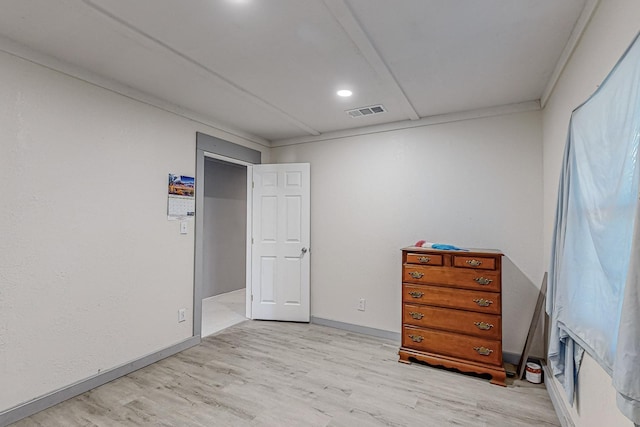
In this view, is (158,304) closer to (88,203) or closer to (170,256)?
(170,256)

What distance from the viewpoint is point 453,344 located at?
2.71m

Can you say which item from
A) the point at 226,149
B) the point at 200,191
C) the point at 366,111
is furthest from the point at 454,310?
the point at 226,149

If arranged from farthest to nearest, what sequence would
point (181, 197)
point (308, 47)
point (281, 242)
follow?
point (281, 242), point (181, 197), point (308, 47)

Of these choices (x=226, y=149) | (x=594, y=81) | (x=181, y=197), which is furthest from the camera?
(x=226, y=149)

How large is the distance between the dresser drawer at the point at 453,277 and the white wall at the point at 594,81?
882mm

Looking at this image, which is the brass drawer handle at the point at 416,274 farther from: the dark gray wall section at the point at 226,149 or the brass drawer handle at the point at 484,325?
the dark gray wall section at the point at 226,149

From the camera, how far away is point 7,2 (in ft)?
5.32

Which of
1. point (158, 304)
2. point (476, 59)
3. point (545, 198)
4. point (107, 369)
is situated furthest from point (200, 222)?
point (545, 198)

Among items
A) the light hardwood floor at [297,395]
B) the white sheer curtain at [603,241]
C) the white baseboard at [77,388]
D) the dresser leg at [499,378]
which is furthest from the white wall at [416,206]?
the white baseboard at [77,388]

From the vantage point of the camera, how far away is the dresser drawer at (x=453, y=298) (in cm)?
259

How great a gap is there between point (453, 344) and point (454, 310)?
298 millimetres

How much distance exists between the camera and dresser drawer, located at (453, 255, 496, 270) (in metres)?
2.60

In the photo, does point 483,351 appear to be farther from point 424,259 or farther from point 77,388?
point 77,388

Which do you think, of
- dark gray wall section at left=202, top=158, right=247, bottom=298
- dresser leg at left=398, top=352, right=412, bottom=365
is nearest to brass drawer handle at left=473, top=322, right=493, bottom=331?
dresser leg at left=398, top=352, right=412, bottom=365
